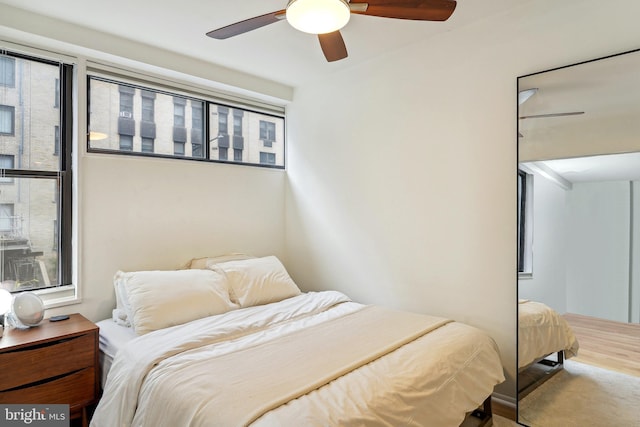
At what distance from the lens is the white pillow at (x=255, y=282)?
9.39 ft

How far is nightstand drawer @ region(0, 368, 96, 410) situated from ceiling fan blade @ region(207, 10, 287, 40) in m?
2.03

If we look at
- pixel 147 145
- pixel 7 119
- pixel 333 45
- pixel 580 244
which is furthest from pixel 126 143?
pixel 580 244

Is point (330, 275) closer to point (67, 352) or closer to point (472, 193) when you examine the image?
point (472, 193)

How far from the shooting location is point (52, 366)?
204cm

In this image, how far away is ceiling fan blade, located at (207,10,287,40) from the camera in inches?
68.0

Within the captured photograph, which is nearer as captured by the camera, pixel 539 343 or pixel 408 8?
pixel 408 8

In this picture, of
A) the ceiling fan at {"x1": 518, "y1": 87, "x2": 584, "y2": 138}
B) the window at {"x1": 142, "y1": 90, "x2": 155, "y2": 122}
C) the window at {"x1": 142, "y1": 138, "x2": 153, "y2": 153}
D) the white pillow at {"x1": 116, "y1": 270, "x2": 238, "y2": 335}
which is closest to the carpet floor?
the ceiling fan at {"x1": 518, "y1": 87, "x2": 584, "y2": 138}

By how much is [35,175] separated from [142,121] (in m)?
0.85

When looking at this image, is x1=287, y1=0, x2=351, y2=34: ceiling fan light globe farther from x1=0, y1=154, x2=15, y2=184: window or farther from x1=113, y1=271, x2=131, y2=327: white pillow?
x1=0, y1=154, x2=15, y2=184: window

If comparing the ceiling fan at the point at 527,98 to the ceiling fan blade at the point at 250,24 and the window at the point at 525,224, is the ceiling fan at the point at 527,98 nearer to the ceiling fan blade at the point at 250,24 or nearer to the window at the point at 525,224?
the window at the point at 525,224

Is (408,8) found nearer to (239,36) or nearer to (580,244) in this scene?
(239,36)

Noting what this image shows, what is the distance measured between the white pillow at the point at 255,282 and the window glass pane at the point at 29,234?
111 cm

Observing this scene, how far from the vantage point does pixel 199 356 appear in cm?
184

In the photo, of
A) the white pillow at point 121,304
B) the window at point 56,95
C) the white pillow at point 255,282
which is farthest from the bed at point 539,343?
the window at point 56,95
